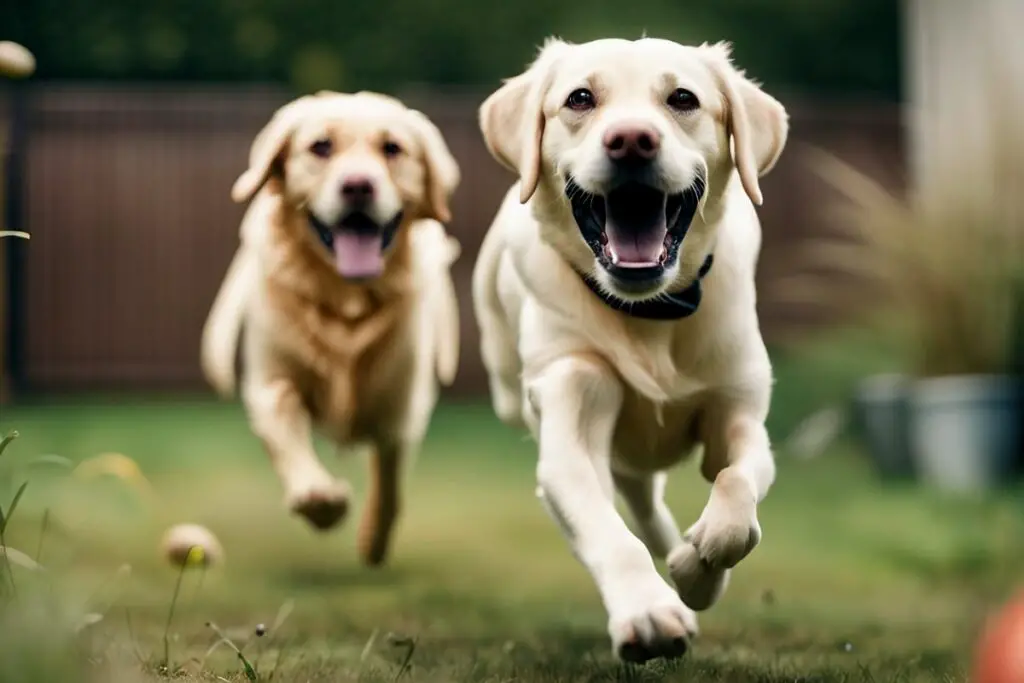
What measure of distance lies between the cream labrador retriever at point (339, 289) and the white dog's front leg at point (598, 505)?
0.92 metres

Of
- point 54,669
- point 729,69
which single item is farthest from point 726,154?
point 54,669

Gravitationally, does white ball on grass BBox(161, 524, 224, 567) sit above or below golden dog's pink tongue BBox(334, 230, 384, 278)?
below

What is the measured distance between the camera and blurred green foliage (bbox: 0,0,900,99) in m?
9.33

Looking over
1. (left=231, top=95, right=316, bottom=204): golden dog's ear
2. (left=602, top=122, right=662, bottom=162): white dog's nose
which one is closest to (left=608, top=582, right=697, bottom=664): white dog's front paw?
(left=602, top=122, right=662, bottom=162): white dog's nose

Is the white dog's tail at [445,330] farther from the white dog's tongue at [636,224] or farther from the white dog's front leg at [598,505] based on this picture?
the white dog's tongue at [636,224]

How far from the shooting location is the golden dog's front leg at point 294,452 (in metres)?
3.12

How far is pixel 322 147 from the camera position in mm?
3352

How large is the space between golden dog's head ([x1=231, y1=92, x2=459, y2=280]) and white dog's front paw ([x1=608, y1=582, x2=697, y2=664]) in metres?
1.57

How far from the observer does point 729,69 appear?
7.63ft

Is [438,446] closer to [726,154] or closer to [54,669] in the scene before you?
[726,154]

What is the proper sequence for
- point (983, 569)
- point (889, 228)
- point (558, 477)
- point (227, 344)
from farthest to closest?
point (889, 228) → point (983, 569) → point (227, 344) → point (558, 477)

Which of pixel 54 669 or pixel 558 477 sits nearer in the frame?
pixel 54 669

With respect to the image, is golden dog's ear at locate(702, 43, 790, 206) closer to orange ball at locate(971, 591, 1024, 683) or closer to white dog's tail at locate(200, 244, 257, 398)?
orange ball at locate(971, 591, 1024, 683)

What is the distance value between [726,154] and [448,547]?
2407 millimetres
